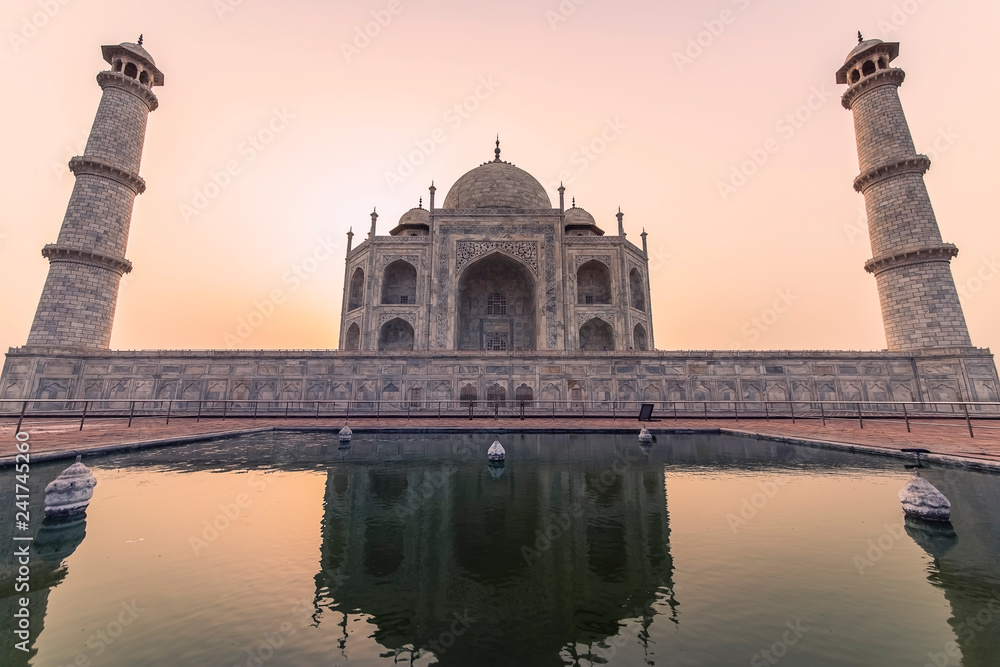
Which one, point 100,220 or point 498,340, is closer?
point 100,220

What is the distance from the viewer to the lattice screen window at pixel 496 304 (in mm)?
26438

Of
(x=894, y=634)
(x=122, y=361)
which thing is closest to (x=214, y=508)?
(x=894, y=634)

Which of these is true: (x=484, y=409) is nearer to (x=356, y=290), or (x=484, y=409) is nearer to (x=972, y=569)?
(x=356, y=290)

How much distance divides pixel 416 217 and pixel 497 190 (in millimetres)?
5599

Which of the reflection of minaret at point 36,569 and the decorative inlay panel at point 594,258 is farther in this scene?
the decorative inlay panel at point 594,258

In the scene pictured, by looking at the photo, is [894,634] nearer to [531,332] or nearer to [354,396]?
[354,396]

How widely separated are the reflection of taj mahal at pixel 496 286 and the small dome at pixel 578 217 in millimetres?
3235

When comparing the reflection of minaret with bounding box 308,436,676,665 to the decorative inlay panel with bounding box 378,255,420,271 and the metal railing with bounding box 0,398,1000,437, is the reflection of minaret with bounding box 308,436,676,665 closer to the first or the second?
the metal railing with bounding box 0,398,1000,437

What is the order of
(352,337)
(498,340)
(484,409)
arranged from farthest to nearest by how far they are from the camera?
(498,340), (352,337), (484,409)

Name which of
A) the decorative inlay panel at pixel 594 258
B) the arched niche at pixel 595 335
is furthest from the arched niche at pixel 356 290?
the arched niche at pixel 595 335

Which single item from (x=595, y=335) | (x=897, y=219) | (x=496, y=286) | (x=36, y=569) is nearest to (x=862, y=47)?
(x=897, y=219)

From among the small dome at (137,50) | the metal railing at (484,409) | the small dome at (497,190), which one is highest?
the small dome at (137,50)

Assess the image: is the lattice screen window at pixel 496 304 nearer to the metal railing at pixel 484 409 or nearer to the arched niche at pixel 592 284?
the arched niche at pixel 592 284

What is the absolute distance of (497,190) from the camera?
28219 millimetres
